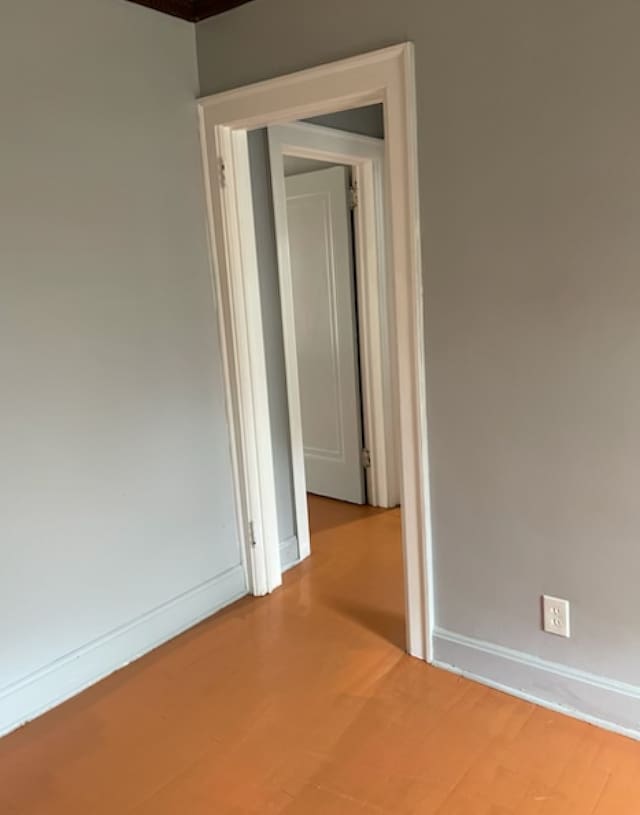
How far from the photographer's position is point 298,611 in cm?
291

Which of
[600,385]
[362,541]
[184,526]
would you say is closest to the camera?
[600,385]

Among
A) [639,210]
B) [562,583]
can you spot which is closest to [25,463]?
[562,583]

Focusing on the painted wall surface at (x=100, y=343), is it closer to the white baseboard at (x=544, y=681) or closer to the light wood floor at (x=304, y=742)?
the light wood floor at (x=304, y=742)

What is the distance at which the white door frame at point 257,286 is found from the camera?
2195 millimetres

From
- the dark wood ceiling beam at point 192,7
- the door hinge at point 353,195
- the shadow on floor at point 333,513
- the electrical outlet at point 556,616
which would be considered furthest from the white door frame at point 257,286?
the door hinge at point 353,195

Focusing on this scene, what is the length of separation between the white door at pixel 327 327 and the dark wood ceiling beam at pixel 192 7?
125cm

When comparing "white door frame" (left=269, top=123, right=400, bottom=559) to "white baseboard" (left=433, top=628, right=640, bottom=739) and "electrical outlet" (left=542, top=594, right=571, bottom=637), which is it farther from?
"electrical outlet" (left=542, top=594, right=571, bottom=637)

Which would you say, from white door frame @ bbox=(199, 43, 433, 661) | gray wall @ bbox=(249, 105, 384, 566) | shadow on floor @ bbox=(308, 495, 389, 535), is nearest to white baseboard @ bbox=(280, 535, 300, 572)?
gray wall @ bbox=(249, 105, 384, 566)

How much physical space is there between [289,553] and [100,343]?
1428 mm

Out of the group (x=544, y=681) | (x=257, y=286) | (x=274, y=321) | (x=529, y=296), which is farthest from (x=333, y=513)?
(x=529, y=296)

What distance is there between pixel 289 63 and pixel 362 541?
2.23 metres

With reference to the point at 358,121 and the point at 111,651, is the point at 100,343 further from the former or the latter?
the point at 358,121

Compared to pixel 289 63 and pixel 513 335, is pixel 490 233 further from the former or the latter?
pixel 289 63

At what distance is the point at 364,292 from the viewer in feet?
12.5
